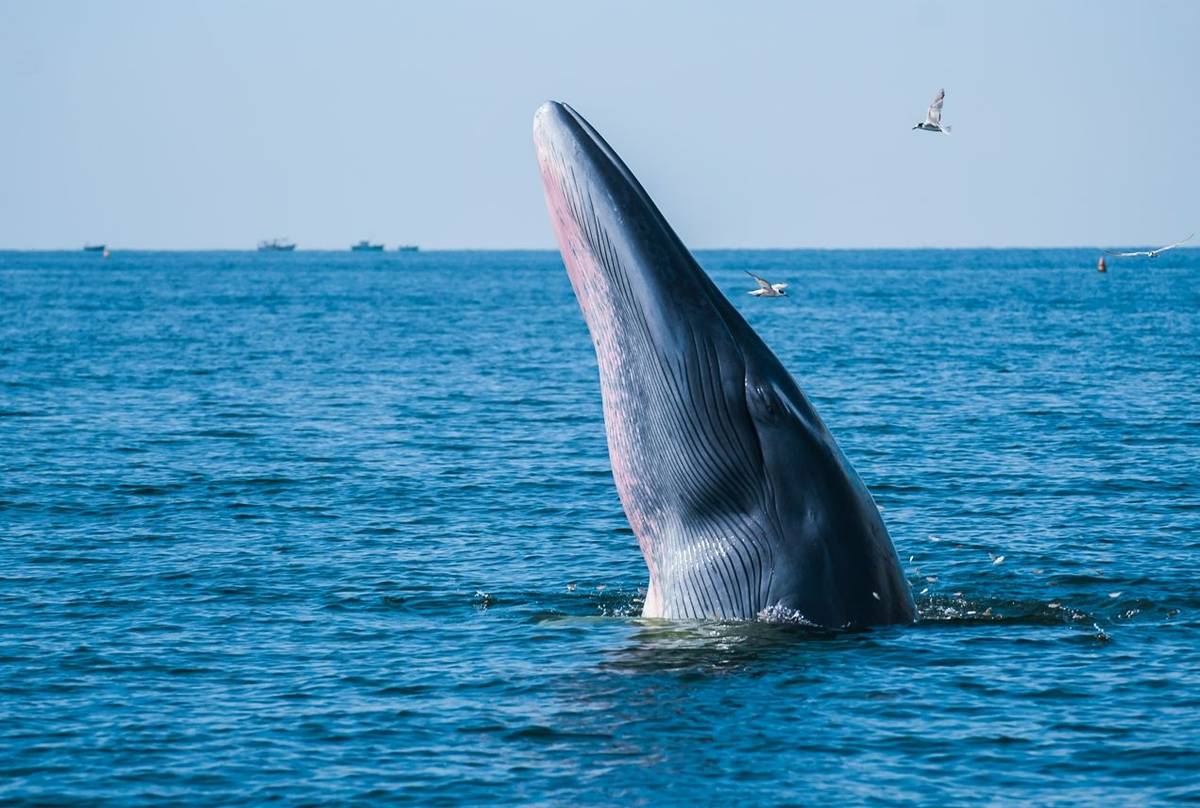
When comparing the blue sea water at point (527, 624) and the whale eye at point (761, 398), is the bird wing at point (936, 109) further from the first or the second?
the whale eye at point (761, 398)

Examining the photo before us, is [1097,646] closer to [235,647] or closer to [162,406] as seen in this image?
[235,647]

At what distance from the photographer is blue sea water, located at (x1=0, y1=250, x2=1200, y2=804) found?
11.9 m

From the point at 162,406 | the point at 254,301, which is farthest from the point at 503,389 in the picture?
the point at 254,301

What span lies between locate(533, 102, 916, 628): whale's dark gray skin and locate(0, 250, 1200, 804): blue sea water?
67 cm

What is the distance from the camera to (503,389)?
49781 millimetres

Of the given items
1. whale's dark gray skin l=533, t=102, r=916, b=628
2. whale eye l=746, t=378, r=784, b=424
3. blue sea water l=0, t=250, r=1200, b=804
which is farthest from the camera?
blue sea water l=0, t=250, r=1200, b=804

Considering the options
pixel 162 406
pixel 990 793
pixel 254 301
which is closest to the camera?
pixel 990 793

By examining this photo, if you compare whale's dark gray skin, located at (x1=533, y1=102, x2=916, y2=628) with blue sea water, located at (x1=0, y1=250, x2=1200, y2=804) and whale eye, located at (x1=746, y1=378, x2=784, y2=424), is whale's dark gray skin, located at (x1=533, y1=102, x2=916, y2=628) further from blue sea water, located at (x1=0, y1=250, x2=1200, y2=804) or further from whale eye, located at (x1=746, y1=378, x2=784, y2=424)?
blue sea water, located at (x1=0, y1=250, x2=1200, y2=804)

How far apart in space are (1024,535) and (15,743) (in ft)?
45.6

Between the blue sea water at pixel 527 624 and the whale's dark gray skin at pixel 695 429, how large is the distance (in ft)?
2.19

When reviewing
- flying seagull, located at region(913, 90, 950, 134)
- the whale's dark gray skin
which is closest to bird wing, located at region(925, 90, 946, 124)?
flying seagull, located at region(913, 90, 950, 134)

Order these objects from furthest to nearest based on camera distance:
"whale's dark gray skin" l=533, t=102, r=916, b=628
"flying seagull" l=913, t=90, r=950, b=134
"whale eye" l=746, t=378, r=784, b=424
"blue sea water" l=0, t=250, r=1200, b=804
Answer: "flying seagull" l=913, t=90, r=950, b=134 < "blue sea water" l=0, t=250, r=1200, b=804 < "whale eye" l=746, t=378, r=784, b=424 < "whale's dark gray skin" l=533, t=102, r=916, b=628

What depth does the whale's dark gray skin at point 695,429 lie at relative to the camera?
1099 cm

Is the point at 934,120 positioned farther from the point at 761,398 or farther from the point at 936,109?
the point at 761,398
